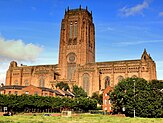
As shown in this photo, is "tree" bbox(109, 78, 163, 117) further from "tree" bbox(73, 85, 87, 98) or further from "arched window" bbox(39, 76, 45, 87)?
"arched window" bbox(39, 76, 45, 87)

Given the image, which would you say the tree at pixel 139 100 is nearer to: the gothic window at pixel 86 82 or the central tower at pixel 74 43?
the gothic window at pixel 86 82

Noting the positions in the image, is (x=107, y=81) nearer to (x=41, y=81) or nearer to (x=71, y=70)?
(x=71, y=70)

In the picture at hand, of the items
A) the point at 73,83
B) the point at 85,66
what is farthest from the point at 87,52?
the point at 73,83

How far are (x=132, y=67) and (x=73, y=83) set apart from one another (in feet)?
101

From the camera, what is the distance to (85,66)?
134m

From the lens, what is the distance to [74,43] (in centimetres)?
14375

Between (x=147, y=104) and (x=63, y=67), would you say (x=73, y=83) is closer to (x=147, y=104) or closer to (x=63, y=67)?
(x=63, y=67)

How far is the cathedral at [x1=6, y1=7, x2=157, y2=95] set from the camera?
12950 centimetres

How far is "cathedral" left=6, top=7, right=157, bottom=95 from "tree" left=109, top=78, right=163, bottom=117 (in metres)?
58.7

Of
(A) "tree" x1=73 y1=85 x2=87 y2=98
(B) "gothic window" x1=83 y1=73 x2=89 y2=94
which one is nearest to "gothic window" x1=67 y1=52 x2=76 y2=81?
(B) "gothic window" x1=83 y1=73 x2=89 y2=94

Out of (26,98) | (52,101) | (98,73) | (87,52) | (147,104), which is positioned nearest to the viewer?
(147,104)

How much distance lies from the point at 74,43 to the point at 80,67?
1635 cm

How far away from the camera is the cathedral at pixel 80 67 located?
129500mm

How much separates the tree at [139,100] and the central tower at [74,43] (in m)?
67.9
